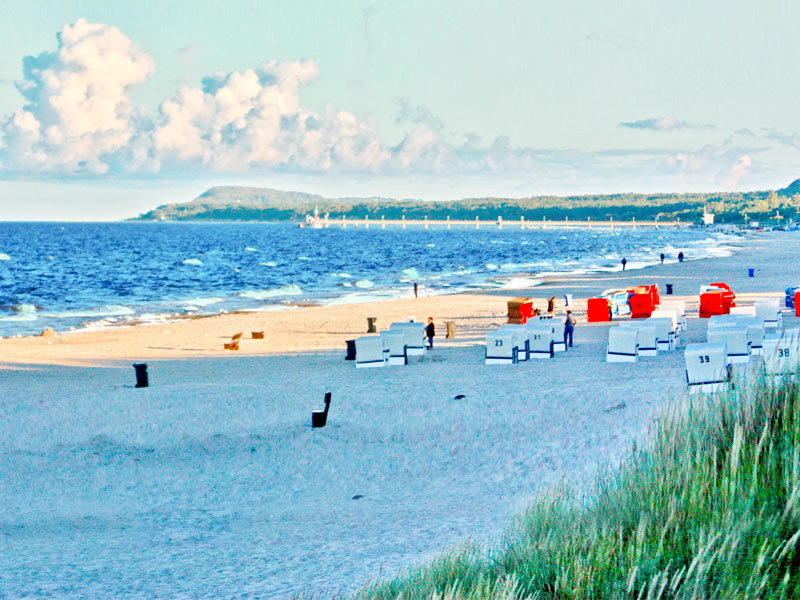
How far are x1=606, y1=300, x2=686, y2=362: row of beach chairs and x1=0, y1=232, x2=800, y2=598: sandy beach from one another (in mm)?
480

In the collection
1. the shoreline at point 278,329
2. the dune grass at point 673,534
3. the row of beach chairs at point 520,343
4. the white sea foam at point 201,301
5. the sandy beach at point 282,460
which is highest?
the dune grass at point 673,534

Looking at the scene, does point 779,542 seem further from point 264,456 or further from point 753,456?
point 264,456

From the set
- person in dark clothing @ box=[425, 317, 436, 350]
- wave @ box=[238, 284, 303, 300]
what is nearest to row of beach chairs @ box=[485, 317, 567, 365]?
person in dark clothing @ box=[425, 317, 436, 350]

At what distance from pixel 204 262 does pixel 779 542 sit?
7567cm

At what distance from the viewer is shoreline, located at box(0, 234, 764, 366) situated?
2239 cm

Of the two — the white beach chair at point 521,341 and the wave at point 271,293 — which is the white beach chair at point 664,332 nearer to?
the white beach chair at point 521,341

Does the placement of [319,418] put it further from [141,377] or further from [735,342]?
[735,342]

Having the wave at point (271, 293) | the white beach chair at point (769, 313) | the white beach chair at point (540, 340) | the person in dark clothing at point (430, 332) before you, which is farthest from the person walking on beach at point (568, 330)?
the wave at point (271, 293)

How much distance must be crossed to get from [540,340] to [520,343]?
508 millimetres

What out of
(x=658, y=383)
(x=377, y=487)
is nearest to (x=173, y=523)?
(x=377, y=487)

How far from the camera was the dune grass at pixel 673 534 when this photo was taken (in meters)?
3.98

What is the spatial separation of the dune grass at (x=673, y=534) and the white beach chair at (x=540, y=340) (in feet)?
38.9

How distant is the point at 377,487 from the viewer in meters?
9.58

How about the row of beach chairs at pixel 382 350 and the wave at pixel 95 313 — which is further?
the wave at pixel 95 313
